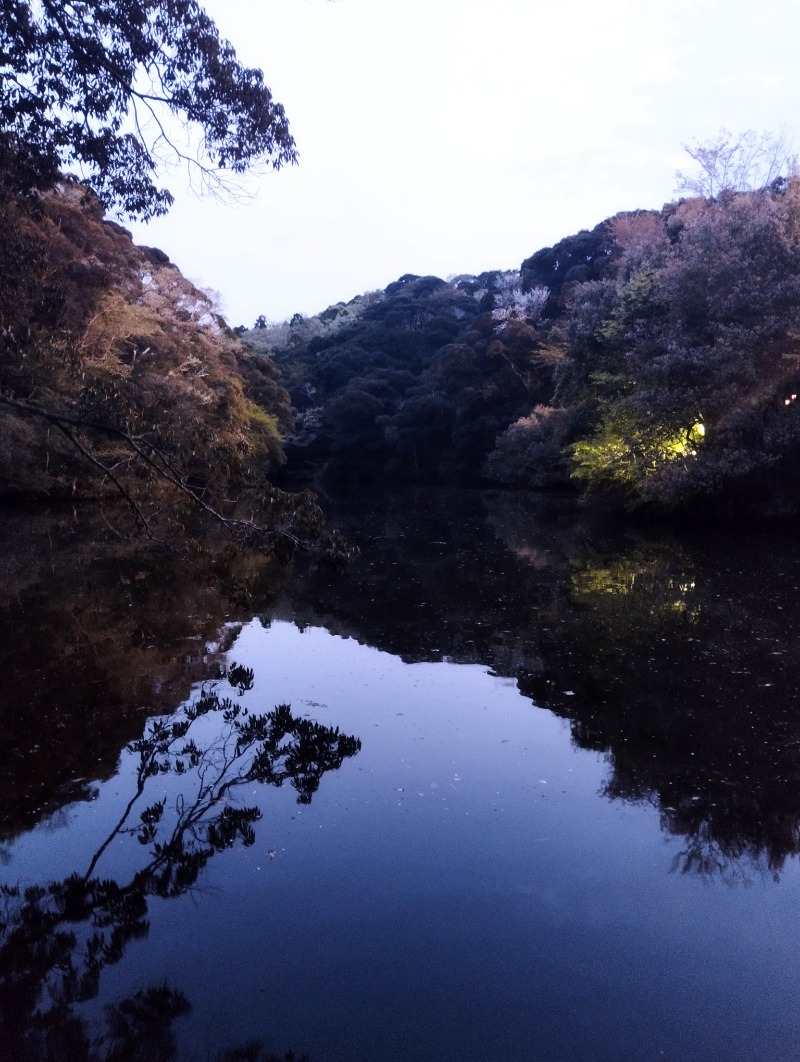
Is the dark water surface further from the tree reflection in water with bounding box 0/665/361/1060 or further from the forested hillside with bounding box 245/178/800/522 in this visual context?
the forested hillside with bounding box 245/178/800/522

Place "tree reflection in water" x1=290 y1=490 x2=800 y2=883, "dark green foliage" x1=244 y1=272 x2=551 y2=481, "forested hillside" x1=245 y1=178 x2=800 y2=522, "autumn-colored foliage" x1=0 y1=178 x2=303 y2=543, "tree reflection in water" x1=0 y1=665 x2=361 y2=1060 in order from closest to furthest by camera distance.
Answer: "tree reflection in water" x1=0 y1=665 x2=361 y2=1060
"tree reflection in water" x1=290 y1=490 x2=800 y2=883
"autumn-colored foliage" x1=0 y1=178 x2=303 y2=543
"forested hillside" x1=245 y1=178 x2=800 y2=522
"dark green foliage" x1=244 y1=272 x2=551 y2=481

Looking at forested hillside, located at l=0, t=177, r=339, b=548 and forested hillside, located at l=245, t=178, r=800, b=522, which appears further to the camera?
forested hillside, located at l=245, t=178, r=800, b=522

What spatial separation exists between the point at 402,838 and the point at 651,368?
661 inches

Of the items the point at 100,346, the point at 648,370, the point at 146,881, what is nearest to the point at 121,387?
the point at 100,346

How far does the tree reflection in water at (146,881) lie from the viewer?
2998 mm

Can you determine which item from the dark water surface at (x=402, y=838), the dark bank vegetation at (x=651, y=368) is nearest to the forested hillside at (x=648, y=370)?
the dark bank vegetation at (x=651, y=368)

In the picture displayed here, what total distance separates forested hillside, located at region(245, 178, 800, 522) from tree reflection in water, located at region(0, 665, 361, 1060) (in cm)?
1477

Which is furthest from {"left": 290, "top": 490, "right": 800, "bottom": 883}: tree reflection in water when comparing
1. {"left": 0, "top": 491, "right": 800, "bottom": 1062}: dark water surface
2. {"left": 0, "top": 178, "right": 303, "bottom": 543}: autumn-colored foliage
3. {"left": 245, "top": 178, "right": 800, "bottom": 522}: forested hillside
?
{"left": 0, "top": 178, "right": 303, "bottom": 543}: autumn-colored foliage

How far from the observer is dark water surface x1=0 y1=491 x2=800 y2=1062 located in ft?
9.99

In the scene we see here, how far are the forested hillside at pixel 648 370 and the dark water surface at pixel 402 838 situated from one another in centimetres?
1003

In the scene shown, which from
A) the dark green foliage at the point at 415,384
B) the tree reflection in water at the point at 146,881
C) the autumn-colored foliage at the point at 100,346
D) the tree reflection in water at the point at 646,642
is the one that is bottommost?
the tree reflection in water at the point at 146,881

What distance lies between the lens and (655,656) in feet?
25.9

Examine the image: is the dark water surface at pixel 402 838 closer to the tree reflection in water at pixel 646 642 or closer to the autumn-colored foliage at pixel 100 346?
the tree reflection in water at pixel 646 642

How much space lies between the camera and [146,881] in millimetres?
4016
